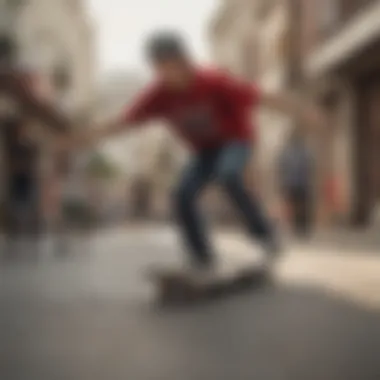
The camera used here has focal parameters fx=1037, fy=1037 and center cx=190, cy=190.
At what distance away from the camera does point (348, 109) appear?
604 millimetres

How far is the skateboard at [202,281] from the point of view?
638 mm

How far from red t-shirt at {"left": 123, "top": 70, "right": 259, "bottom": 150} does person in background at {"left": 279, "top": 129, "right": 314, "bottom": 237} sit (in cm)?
3

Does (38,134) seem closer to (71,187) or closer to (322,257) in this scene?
(71,187)

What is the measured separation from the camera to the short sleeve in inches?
22.8

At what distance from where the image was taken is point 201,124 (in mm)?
608

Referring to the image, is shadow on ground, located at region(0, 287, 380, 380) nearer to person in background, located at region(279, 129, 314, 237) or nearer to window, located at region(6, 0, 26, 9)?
person in background, located at region(279, 129, 314, 237)

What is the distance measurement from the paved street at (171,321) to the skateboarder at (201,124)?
2 centimetres

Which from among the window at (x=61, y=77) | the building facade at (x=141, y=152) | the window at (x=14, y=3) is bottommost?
the building facade at (x=141, y=152)

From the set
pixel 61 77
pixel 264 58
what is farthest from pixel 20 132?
pixel 264 58

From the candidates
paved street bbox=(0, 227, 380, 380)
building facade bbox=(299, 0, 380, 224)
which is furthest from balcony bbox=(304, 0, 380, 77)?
paved street bbox=(0, 227, 380, 380)

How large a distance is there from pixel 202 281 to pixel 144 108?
0.15 m

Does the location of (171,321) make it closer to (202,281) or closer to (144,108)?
(202,281)

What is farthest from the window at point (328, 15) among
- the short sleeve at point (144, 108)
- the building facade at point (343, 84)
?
the short sleeve at point (144, 108)

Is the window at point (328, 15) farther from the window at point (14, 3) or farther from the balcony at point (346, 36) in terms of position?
the window at point (14, 3)
